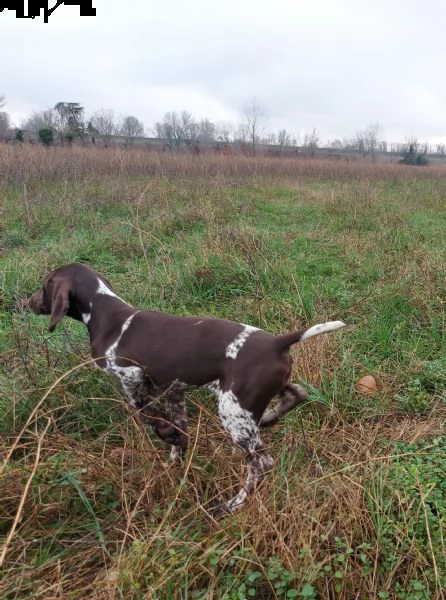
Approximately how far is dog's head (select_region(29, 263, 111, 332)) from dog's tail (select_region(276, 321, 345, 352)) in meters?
1.16

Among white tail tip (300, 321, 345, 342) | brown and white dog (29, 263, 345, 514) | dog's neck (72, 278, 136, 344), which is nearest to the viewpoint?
white tail tip (300, 321, 345, 342)

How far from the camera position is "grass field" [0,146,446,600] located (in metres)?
1.74

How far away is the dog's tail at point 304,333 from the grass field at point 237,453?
0.58 metres

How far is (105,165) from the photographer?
10969 millimetres

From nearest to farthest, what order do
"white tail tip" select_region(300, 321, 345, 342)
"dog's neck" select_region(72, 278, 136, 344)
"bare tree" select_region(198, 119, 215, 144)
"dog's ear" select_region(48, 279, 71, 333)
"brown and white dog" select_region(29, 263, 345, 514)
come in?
"white tail tip" select_region(300, 321, 345, 342) < "brown and white dog" select_region(29, 263, 345, 514) < "dog's ear" select_region(48, 279, 71, 333) < "dog's neck" select_region(72, 278, 136, 344) < "bare tree" select_region(198, 119, 215, 144)

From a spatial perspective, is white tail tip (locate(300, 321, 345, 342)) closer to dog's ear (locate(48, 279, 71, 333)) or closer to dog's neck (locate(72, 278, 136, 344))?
dog's neck (locate(72, 278, 136, 344))

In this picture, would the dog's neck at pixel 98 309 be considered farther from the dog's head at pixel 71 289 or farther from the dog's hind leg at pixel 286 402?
the dog's hind leg at pixel 286 402

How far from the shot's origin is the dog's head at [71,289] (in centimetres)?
→ 256

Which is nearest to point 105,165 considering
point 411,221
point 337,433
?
point 411,221

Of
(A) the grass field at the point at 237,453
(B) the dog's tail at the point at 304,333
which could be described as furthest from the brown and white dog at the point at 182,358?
(A) the grass field at the point at 237,453

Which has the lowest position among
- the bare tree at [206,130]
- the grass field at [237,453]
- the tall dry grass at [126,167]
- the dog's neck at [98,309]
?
the grass field at [237,453]

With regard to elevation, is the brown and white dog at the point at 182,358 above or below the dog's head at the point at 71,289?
below

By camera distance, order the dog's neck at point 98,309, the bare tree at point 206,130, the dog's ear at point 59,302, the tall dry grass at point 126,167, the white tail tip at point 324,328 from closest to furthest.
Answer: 1. the white tail tip at point 324,328
2. the dog's ear at point 59,302
3. the dog's neck at point 98,309
4. the tall dry grass at point 126,167
5. the bare tree at point 206,130

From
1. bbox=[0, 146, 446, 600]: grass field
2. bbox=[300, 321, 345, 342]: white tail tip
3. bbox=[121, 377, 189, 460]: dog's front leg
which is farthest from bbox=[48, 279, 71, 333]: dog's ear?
bbox=[300, 321, 345, 342]: white tail tip
